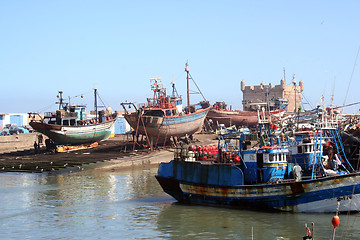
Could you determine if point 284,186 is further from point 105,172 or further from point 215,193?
point 105,172

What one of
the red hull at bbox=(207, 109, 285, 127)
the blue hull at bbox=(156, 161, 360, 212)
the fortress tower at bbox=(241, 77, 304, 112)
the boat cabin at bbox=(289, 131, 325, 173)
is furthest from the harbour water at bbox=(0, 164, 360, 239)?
the fortress tower at bbox=(241, 77, 304, 112)

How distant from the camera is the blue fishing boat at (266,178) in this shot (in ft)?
74.9

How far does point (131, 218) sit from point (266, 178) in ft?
24.1

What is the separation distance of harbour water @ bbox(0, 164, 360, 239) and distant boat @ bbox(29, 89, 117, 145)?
67.1ft

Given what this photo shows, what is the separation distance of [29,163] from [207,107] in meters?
28.1

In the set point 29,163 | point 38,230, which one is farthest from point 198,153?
point 29,163

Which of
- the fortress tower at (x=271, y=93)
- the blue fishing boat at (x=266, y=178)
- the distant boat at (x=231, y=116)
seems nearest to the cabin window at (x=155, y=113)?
the distant boat at (x=231, y=116)

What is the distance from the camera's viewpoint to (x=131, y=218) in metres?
23.8

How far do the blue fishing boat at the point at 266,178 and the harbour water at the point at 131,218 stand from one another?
60cm

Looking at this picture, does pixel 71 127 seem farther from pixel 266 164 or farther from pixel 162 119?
pixel 266 164

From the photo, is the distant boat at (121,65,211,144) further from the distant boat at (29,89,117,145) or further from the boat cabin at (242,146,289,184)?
the boat cabin at (242,146,289,184)

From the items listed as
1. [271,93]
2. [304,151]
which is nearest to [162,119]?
[304,151]

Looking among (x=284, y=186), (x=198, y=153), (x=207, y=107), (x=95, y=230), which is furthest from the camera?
(x=207, y=107)

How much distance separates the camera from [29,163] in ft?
147
